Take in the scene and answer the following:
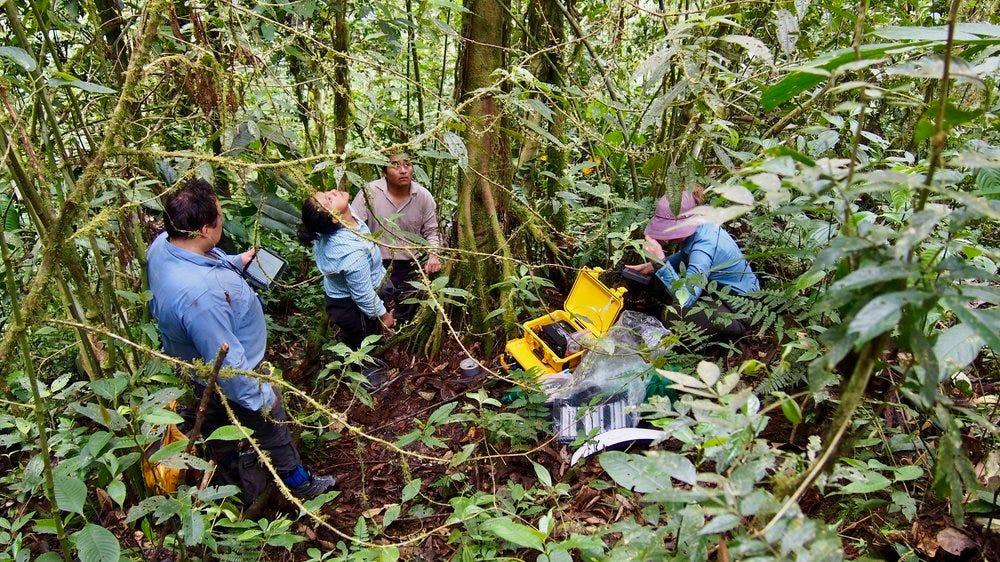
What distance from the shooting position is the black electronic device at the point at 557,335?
3.19 m

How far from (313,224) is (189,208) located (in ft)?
2.66

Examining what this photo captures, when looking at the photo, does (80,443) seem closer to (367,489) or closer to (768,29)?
(367,489)

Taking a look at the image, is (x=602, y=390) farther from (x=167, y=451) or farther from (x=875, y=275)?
(x=875, y=275)

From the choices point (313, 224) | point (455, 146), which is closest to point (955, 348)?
point (455, 146)

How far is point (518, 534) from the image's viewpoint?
5.14 feet

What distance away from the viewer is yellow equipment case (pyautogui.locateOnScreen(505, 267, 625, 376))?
314 cm

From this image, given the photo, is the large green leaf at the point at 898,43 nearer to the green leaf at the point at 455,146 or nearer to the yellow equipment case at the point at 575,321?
the green leaf at the point at 455,146

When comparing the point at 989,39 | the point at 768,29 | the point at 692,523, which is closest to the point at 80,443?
the point at 692,523

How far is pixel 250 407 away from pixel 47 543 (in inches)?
42.2

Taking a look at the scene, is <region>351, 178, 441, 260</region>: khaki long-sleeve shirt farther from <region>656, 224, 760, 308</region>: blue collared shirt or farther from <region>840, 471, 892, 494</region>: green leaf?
<region>840, 471, 892, 494</region>: green leaf

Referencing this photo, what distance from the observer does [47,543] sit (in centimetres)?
267

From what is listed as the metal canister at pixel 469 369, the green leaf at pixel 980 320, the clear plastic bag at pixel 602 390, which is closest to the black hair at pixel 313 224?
the metal canister at pixel 469 369

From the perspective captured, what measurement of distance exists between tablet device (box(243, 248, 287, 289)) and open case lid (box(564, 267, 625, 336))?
5.27 feet

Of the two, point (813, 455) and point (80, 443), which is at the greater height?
point (813, 455)
